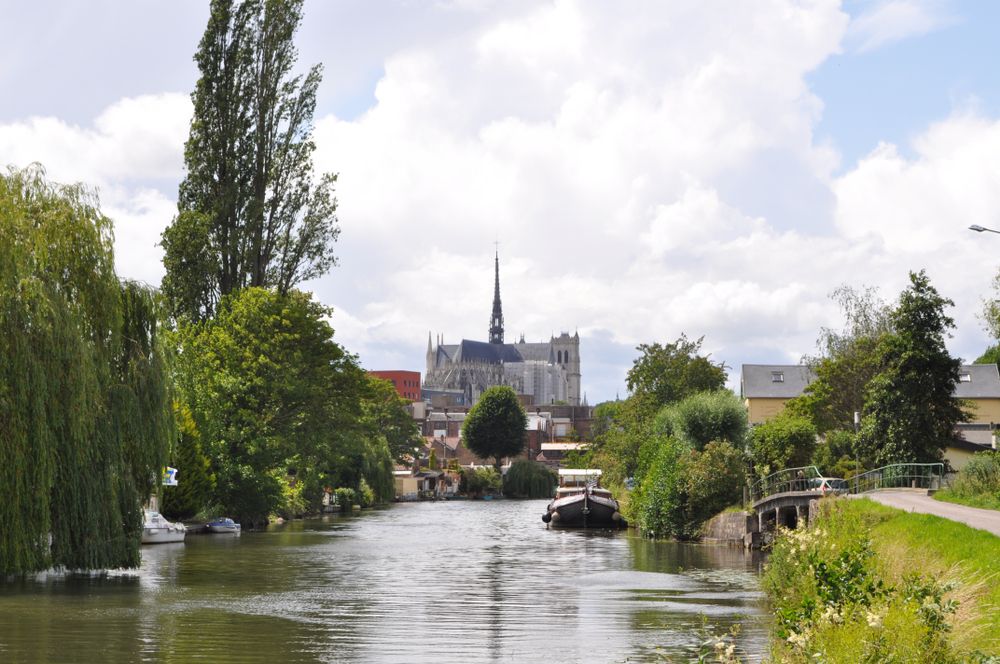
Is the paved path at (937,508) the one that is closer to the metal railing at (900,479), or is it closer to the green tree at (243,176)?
the metal railing at (900,479)

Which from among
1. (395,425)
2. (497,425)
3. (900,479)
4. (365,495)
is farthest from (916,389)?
(497,425)

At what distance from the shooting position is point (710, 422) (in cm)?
5734

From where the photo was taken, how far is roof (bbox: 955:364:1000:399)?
82.1m

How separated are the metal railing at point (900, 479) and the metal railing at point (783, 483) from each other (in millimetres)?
1728

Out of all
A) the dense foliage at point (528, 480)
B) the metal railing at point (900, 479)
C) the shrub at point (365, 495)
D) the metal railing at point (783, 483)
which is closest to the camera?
the metal railing at point (900, 479)

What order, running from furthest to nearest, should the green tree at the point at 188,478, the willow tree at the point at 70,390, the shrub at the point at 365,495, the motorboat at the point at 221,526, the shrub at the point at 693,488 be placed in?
1. the shrub at the point at 365,495
2. the motorboat at the point at 221,526
3. the green tree at the point at 188,478
4. the shrub at the point at 693,488
5. the willow tree at the point at 70,390

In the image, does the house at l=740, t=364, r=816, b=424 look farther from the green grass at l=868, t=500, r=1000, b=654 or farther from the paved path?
the green grass at l=868, t=500, r=1000, b=654

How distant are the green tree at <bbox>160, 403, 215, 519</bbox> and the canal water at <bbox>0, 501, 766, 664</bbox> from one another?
30.4ft

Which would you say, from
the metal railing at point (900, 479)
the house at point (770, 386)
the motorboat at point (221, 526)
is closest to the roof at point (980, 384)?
the house at point (770, 386)

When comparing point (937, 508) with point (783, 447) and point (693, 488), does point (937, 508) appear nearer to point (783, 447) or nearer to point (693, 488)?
point (693, 488)

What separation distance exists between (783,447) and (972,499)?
1962 centimetres

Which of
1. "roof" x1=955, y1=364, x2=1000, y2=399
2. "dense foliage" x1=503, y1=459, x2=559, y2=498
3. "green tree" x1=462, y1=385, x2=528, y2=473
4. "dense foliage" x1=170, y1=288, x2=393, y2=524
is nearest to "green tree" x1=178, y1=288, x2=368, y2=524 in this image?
"dense foliage" x1=170, y1=288, x2=393, y2=524

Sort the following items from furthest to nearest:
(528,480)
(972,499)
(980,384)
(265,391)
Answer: (528,480) < (980,384) < (265,391) < (972,499)

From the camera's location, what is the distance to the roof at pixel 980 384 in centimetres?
8206
